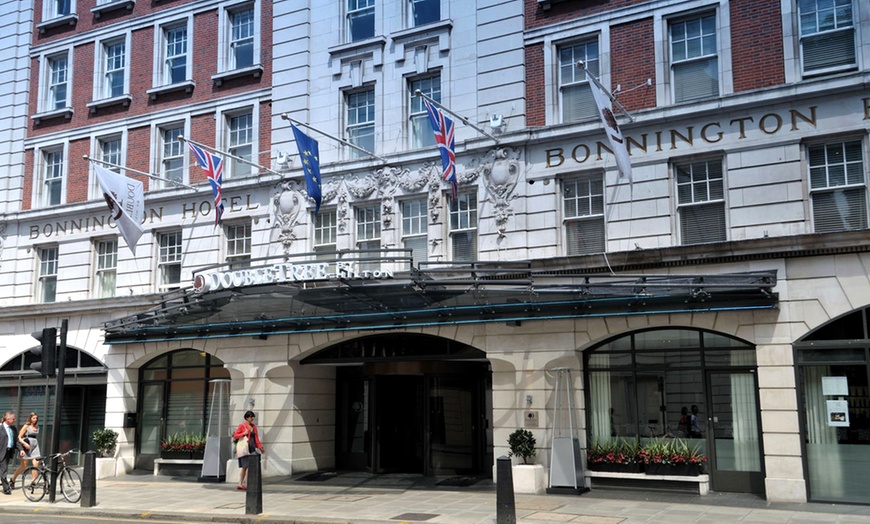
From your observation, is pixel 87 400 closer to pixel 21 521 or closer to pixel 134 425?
pixel 134 425

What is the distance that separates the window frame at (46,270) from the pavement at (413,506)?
8.50 metres

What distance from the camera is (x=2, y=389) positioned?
27.4m

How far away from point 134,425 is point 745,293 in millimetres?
17222

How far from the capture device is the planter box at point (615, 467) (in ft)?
59.1

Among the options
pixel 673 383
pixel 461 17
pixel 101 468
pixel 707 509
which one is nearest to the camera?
pixel 707 509

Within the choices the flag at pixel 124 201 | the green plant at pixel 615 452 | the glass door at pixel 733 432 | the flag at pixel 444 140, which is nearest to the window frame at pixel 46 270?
the flag at pixel 124 201

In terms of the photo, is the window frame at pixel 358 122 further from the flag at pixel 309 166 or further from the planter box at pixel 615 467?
the planter box at pixel 615 467

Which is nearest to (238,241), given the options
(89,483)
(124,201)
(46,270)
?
(124,201)

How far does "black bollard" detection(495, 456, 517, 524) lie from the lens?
43.8 ft

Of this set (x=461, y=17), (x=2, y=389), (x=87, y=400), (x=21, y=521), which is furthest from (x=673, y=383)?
(x=2, y=389)

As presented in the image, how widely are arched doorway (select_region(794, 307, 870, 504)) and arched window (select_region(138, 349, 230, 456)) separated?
14.7 m

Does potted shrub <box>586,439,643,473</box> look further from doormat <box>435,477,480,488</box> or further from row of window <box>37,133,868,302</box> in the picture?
row of window <box>37,133,868,302</box>

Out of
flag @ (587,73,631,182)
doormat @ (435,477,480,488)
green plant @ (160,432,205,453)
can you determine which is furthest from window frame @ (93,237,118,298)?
flag @ (587,73,631,182)

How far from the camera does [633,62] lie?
1936 cm
